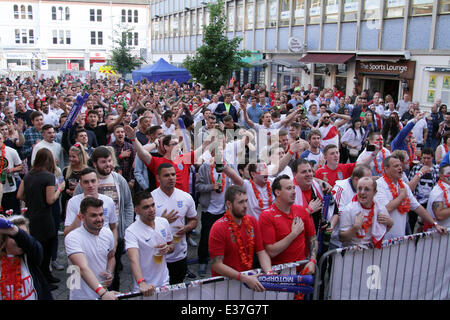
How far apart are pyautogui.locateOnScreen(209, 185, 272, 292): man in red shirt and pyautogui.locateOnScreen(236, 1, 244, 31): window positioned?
26.8 metres

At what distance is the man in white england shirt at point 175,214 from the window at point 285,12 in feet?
70.1

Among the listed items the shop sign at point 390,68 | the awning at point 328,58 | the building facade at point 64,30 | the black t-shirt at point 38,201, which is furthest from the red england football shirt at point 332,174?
the building facade at point 64,30

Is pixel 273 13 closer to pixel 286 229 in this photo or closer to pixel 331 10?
pixel 331 10

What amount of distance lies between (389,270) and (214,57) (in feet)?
45.3

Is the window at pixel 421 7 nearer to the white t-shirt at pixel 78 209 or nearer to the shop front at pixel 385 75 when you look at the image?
the shop front at pixel 385 75

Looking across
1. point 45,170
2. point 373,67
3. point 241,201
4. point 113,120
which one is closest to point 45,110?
point 113,120

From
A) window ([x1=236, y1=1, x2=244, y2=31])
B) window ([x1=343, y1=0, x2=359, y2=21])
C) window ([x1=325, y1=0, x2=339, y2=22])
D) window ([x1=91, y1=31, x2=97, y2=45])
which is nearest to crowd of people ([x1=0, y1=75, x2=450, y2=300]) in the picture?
window ([x1=343, y1=0, x2=359, y2=21])

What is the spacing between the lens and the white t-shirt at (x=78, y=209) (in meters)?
4.02

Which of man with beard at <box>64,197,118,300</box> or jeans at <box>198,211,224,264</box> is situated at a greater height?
man with beard at <box>64,197,118,300</box>

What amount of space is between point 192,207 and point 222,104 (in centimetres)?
696

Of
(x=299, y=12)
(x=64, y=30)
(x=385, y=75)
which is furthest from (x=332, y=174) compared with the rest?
(x=64, y=30)

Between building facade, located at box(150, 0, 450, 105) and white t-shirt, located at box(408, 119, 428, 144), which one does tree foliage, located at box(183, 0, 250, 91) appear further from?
white t-shirt, located at box(408, 119, 428, 144)

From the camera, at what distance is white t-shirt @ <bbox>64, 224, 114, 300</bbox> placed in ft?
11.1
